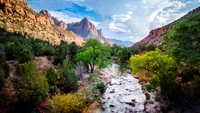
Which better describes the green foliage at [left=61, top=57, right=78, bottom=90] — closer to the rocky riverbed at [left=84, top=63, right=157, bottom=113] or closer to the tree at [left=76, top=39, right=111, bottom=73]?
the rocky riverbed at [left=84, top=63, right=157, bottom=113]

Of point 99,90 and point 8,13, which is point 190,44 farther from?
point 8,13

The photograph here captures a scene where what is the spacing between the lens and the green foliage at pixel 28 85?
52.0ft

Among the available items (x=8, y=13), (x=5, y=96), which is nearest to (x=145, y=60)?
(x=5, y=96)

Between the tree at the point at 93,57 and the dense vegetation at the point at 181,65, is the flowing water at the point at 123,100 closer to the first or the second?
the dense vegetation at the point at 181,65

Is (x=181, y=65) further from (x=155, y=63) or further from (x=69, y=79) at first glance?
(x=69, y=79)

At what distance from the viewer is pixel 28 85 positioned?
1614 cm

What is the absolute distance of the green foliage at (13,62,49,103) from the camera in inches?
624

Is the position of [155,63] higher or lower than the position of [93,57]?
lower

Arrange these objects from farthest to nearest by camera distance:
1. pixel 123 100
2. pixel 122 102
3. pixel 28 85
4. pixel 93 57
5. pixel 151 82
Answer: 1. pixel 93 57
2. pixel 123 100
3. pixel 122 102
4. pixel 151 82
5. pixel 28 85

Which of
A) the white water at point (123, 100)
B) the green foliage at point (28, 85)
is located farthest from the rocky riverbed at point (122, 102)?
the green foliage at point (28, 85)

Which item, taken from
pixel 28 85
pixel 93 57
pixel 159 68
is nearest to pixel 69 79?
pixel 28 85

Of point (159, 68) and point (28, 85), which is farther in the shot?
point (159, 68)

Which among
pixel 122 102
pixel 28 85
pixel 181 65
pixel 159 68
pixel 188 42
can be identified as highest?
pixel 188 42

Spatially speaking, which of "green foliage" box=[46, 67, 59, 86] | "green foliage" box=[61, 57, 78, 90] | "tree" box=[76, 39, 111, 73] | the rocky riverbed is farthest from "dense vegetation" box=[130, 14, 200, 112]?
"green foliage" box=[46, 67, 59, 86]
